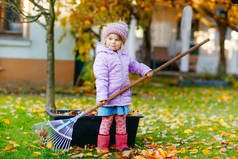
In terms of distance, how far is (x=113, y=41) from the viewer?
3.27m

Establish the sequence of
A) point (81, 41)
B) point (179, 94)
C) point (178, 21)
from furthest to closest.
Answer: point (178, 21) → point (179, 94) → point (81, 41)

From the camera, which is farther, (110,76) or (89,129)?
(89,129)

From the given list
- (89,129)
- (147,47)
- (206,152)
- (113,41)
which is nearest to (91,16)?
(113,41)

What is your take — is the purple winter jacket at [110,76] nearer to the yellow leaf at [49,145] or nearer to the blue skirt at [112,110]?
the blue skirt at [112,110]

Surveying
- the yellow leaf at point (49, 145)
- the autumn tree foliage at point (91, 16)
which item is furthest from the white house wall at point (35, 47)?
the yellow leaf at point (49, 145)

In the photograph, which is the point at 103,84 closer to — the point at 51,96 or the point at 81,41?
the point at 51,96

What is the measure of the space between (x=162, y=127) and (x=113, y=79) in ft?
5.89

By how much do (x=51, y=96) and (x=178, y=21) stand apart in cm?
1232

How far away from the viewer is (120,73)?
3.24 metres

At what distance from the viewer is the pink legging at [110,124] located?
129 inches

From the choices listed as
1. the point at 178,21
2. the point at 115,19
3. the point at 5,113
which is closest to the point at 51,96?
the point at 5,113

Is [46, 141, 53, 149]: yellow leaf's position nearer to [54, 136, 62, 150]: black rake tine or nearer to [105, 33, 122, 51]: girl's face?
[54, 136, 62, 150]: black rake tine

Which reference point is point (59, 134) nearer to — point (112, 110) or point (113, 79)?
point (112, 110)

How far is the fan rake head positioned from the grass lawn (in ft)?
0.32
